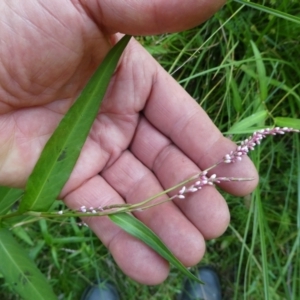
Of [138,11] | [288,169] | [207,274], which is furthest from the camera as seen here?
[207,274]

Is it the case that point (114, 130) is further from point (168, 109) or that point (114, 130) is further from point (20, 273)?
point (20, 273)

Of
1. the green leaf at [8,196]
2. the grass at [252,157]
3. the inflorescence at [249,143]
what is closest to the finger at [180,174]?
the inflorescence at [249,143]

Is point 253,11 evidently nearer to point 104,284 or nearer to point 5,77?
point 5,77

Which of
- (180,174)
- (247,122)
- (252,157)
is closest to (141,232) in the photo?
(180,174)

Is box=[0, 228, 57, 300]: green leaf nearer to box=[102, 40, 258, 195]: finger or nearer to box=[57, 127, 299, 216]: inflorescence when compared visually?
box=[57, 127, 299, 216]: inflorescence

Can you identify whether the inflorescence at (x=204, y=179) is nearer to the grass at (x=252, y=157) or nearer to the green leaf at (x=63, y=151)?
the green leaf at (x=63, y=151)

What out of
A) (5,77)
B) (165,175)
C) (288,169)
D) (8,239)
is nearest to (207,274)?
(288,169)
